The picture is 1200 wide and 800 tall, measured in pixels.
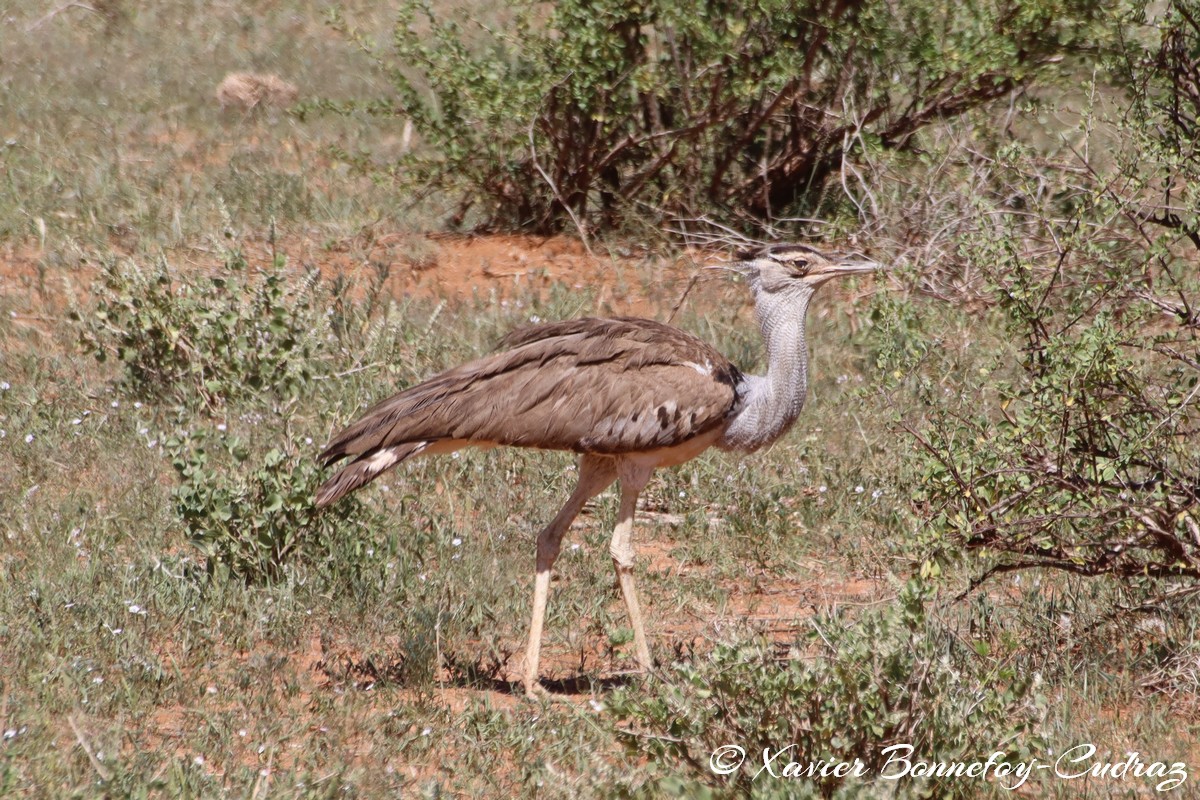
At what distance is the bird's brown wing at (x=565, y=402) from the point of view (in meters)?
4.52

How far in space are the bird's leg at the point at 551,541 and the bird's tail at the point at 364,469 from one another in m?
0.54

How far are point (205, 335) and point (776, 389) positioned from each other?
258 centimetres

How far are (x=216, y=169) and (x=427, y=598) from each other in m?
5.41

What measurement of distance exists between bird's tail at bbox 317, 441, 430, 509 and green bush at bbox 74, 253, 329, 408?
5.41ft

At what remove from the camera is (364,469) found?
14.6 feet

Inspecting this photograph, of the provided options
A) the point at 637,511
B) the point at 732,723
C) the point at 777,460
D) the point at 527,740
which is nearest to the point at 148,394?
the point at 637,511

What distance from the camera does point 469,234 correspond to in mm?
8594

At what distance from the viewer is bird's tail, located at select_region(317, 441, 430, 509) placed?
4.41 metres

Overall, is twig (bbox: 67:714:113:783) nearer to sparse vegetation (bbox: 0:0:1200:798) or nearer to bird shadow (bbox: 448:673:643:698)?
sparse vegetation (bbox: 0:0:1200:798)

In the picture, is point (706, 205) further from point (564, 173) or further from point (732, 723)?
point (732, 723)

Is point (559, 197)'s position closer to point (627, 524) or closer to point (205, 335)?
point (205, 335)

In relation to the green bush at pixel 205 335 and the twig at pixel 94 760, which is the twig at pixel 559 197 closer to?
the green bush at pixel 205 335

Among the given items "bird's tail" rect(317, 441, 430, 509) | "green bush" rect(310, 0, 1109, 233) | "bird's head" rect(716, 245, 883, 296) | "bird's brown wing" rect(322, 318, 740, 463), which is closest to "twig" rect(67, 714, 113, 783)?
"bird's tail" rect(317, 441, 430, 509)

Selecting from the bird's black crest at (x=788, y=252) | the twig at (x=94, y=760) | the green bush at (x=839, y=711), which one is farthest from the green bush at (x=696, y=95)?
the twig at (x=94, y=760)
